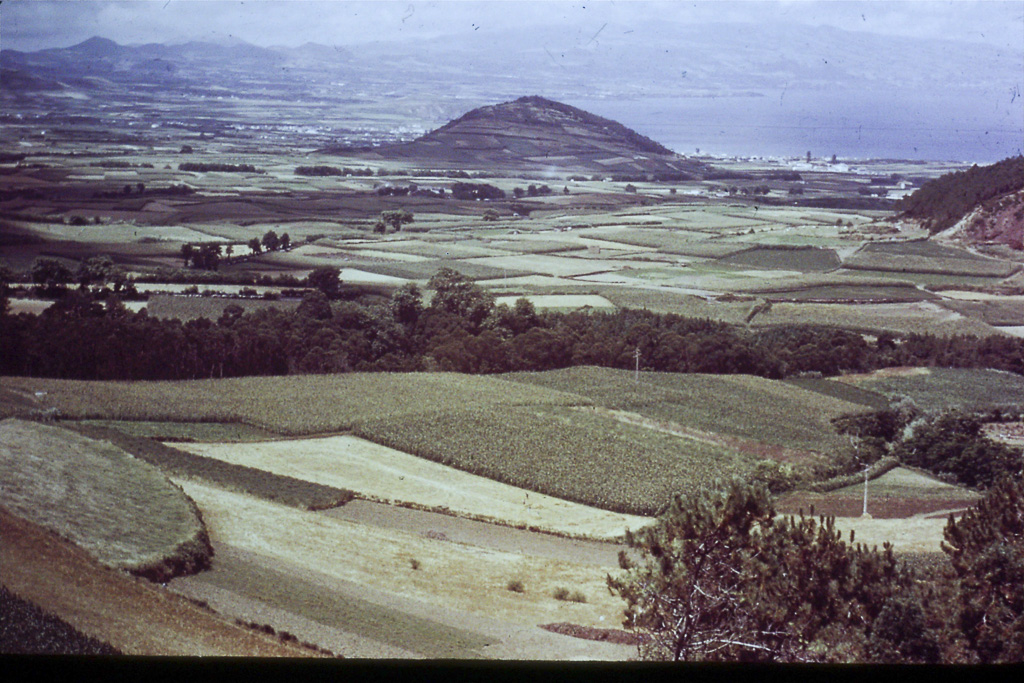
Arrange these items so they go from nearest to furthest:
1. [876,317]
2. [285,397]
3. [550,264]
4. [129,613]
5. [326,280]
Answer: [129,613] < [285,397] < [876,317] < [326,280] < [550,264]

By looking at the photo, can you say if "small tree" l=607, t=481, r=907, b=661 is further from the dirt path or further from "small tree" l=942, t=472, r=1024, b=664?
the dirt path

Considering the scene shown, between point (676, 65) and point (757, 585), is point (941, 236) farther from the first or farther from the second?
point (757, 585)

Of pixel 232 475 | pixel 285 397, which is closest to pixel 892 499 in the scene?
pixel 232 475

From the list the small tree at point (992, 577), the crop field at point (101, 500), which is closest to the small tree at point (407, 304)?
the crop field at point (101, 500)

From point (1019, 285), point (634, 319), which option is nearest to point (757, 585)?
point (634, 319)

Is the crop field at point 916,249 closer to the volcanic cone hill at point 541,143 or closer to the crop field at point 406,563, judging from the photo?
the volcanic cone hill at point 541,143

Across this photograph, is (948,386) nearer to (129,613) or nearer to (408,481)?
(408,481)
